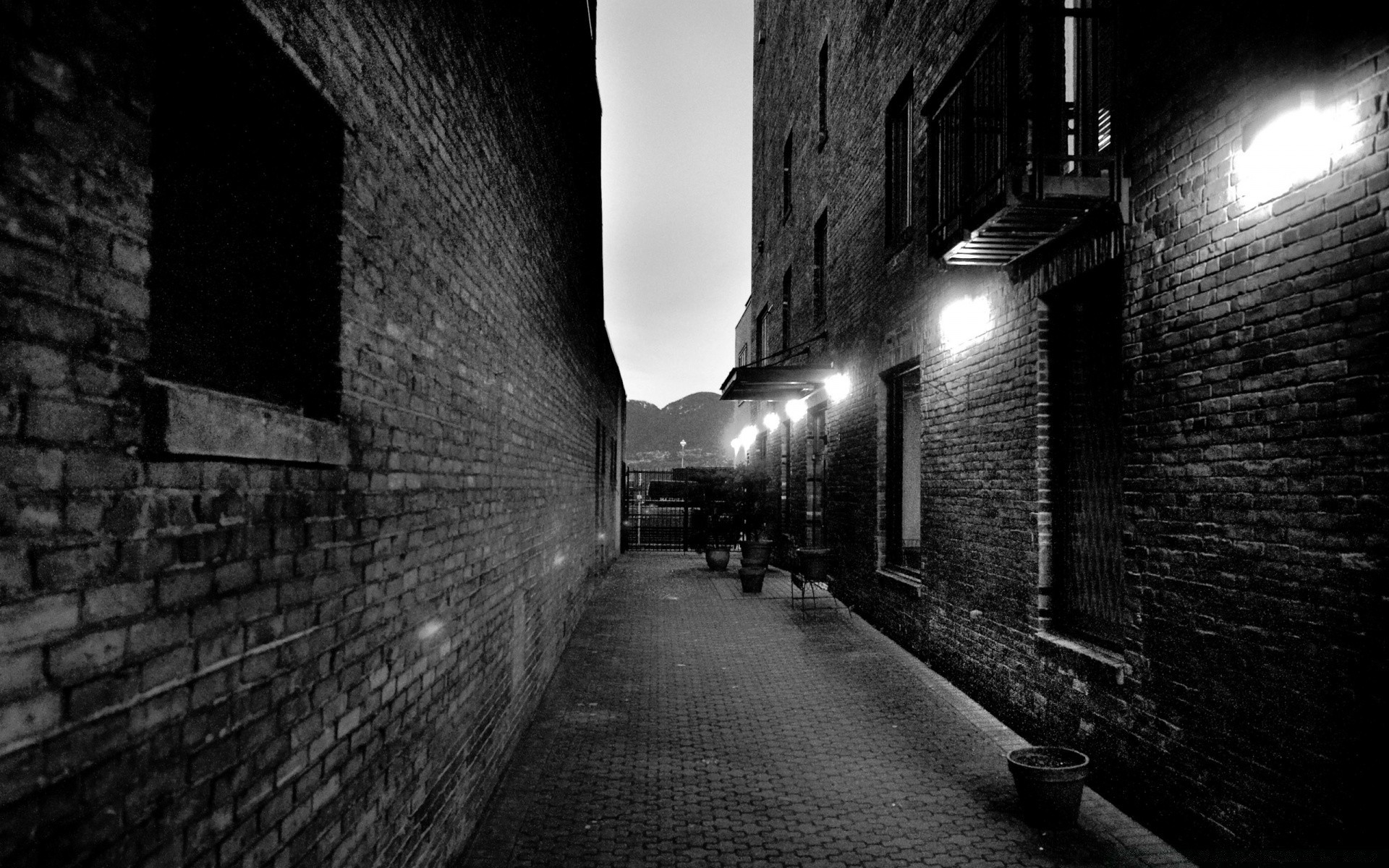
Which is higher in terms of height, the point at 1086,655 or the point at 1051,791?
the point at 1086,655

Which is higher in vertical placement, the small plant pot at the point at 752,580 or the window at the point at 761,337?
the window at the point at 761,337

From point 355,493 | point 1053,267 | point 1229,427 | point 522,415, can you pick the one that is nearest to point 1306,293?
point 1229,427

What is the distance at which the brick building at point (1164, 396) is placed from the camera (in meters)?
3.17

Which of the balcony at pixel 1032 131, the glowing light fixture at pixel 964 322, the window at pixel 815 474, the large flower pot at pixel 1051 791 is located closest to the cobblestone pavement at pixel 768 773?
the large flower pot at pixel 1051 791

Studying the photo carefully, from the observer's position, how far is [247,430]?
190 cm

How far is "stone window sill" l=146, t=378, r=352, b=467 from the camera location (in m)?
1.58

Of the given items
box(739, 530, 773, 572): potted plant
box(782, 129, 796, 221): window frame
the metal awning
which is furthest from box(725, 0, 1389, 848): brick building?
box(782, 129, 796, 221): window frame

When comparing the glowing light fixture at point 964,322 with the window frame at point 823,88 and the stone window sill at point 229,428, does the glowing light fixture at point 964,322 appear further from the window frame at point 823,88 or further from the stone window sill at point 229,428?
the window frame at point 823,88

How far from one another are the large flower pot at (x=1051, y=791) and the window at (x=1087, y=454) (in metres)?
1.17

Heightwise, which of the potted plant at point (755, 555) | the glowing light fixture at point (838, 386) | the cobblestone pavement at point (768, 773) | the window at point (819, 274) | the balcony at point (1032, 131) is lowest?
the cobblestone pavement at point (768, 773)

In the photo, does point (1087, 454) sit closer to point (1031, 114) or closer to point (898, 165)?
point (1031, 114)

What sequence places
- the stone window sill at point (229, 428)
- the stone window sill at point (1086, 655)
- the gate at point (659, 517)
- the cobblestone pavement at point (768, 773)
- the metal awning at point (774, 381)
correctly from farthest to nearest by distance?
the gate at point (659, 517)
the metal awning at point (774, 381)
the stone window sill at point (1086, 655)
the cobblestone pavement at point (768, 773)
the stone window sill at point (229, 428)

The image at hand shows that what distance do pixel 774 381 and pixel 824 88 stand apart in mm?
5382

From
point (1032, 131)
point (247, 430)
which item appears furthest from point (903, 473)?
point (247, 430)
